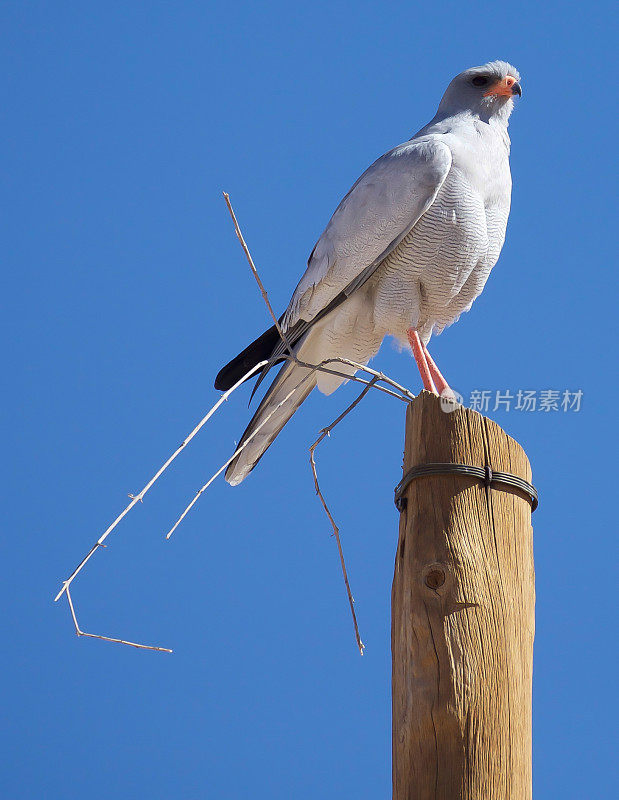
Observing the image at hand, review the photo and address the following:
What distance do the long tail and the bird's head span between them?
4.97ft

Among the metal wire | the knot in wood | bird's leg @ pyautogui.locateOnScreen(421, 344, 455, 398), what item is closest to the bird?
bird's leg @ pyautogui.locateOnScreen(421, 344, 455, 398)

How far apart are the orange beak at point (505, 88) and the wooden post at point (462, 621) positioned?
8.59 ft

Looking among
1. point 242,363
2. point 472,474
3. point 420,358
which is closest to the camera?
point 472,474

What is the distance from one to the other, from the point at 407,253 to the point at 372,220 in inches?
9.2

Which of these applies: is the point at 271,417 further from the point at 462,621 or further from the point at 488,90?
the point at 462,621

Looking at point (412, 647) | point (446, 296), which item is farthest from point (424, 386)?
Answer: point (412, 647)

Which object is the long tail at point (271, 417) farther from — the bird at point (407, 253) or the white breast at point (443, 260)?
the white breast at point (443, 260)

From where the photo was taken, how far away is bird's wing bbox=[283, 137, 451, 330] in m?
4.20

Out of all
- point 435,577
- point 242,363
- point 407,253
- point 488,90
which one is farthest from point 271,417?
point 435,577

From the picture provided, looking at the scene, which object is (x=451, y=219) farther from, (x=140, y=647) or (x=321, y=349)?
(x=140, y=647)

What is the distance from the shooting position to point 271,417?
4.48 metres

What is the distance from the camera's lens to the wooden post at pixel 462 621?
2.20 m

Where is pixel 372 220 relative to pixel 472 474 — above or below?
above

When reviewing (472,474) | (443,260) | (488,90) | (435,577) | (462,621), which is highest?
(488,90)
